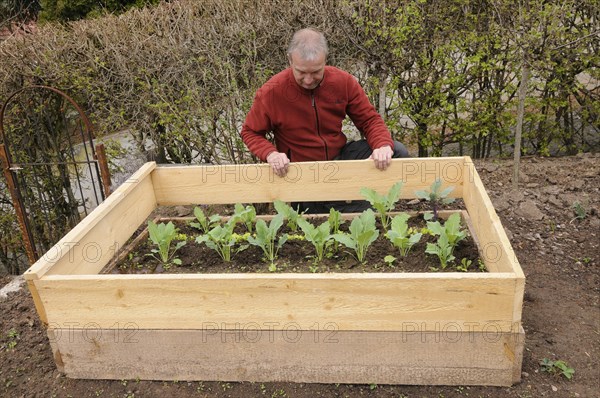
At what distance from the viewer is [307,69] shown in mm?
2893

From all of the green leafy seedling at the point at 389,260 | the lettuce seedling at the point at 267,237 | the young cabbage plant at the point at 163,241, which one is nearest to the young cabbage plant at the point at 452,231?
the green leafy seedling at the point at 389,260

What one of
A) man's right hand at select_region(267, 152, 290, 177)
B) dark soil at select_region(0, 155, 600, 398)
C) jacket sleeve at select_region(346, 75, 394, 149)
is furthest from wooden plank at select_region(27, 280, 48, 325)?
jacket sleeve at select_region(346, 75, 394, 149)

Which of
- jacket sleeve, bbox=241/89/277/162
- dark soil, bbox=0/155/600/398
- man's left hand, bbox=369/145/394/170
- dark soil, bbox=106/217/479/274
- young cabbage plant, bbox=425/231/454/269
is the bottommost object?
dark soil, bbox=0/155/600/398

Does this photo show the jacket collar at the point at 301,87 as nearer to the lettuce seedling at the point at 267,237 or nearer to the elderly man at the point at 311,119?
the elderly man at the point at 311,119

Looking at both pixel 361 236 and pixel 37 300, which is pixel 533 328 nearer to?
pixel 361 236

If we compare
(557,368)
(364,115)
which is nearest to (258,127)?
(364,115)

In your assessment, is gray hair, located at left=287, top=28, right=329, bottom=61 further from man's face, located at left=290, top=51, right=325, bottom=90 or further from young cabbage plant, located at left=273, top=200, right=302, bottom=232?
young cabbage plant, located at left=273, top=200, right=302, bottom=232

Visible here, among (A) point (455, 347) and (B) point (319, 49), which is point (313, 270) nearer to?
(A) point (455, 347)

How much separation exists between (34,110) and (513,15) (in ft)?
14.2

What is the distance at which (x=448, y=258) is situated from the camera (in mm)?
2445

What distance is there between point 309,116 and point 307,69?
471 millimetres

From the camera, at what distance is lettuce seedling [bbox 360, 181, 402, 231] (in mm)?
2834

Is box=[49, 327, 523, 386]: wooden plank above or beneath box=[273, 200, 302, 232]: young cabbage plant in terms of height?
beneath

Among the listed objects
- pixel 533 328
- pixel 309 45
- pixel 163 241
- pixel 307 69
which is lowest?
pixel 533 328
